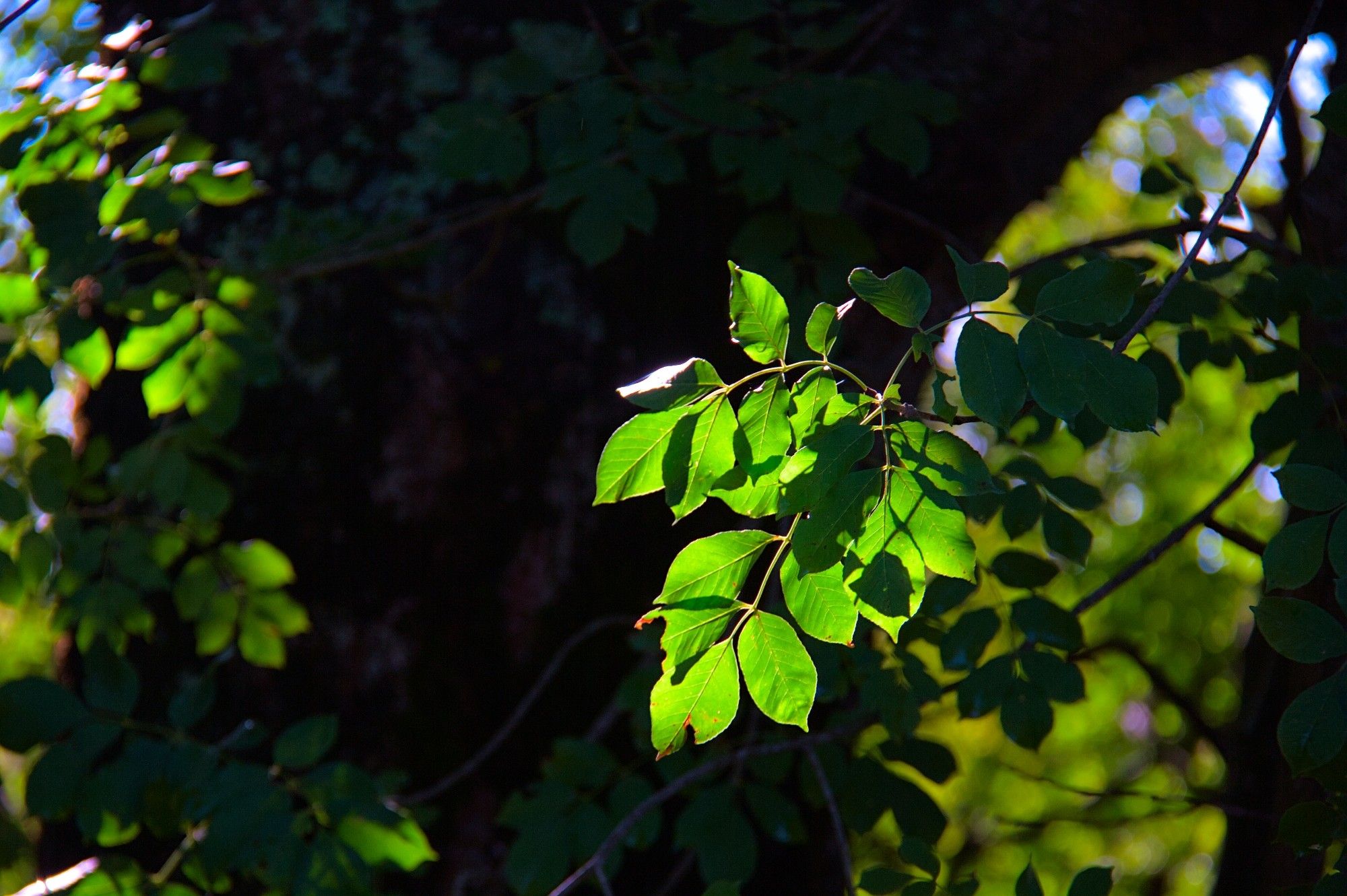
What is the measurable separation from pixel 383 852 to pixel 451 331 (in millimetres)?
1093

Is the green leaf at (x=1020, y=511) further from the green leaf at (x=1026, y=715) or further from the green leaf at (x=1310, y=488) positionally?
the green leaf at (x=1310, y=488)

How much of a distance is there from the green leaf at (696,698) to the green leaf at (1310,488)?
1.98 feet

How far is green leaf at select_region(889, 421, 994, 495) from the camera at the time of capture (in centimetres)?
89

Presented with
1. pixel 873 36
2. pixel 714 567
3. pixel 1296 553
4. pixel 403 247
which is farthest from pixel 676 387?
pixel 873 36

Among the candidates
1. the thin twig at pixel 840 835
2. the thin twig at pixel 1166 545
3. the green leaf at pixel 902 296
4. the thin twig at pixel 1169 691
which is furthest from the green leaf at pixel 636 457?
the thin twig at pixel 1169 691

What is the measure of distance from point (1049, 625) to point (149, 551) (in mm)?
1658

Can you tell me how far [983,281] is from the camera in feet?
3.02

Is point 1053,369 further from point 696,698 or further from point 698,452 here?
point 696,698

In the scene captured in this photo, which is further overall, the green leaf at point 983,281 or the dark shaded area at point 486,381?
the dark shaded area at point 486,381

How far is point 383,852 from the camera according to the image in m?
1.50

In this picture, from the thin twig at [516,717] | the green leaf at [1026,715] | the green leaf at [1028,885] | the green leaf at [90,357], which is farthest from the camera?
the thin twig at [516,717]

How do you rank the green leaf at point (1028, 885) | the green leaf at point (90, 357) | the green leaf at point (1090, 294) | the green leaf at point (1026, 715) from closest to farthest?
the green leaf at point (1090, 294) < the green leaf at point (1028, 885) < the green leaf at point (1026, 715) < the green leaf at point (90, 357)

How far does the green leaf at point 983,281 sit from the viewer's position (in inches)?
35.8

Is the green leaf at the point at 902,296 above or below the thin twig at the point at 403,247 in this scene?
above
